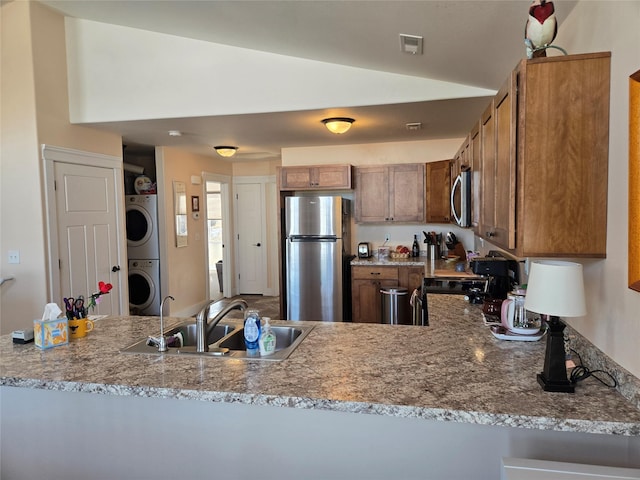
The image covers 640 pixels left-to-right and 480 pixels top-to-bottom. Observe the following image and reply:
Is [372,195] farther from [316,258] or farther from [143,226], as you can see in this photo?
[143,226]

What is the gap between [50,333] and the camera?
6.16ft

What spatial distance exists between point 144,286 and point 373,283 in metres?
3.02

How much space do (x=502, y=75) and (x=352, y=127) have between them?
169cm

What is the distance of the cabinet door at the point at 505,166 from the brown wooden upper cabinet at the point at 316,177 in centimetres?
316

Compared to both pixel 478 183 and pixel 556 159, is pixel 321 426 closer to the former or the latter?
pixel 556 159

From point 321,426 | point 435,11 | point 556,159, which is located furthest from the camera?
point 435,11

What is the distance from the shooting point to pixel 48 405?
68.1 inches

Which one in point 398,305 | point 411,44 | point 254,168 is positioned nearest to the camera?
point 411,44

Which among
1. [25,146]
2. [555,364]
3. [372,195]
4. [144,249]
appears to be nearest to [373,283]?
[372,195]

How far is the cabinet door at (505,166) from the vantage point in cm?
143

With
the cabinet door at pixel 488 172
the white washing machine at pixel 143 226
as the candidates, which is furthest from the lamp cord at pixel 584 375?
the white washing machine at pixel 143 226

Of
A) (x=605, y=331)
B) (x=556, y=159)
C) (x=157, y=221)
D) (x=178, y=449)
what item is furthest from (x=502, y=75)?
(x=157, y=221)

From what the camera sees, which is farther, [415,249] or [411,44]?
[415,249]

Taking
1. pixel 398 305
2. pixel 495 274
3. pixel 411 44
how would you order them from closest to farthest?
pixel 411 44, pixel 495 274, pixel 398 305
